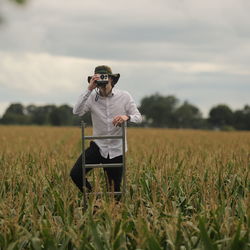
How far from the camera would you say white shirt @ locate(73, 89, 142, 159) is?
6488mm

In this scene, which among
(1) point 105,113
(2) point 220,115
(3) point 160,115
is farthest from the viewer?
(2) point 220,115

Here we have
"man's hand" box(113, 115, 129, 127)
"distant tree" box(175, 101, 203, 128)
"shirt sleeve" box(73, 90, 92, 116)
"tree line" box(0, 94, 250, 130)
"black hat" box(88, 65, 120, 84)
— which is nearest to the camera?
"man's hand" box(113, 115, 129, 127)

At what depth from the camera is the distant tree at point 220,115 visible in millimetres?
116269

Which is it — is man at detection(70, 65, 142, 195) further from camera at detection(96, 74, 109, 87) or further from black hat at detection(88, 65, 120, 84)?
camera at detection(96, 74, 109, 87)

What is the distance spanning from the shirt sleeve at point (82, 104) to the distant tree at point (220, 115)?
110 meters

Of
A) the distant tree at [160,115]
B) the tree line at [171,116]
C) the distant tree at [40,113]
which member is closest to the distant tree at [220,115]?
the tree line at [171,116]

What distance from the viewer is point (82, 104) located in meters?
6.44

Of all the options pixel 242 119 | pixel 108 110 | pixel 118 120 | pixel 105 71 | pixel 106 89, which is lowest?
pixel 118 120

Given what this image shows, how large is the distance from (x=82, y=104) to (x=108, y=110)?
30 cm

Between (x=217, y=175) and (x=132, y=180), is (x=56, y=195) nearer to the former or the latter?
(x=132, y=180)

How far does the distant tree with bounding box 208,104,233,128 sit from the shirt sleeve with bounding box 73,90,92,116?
110m

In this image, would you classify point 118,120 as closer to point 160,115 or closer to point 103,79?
point 103,79

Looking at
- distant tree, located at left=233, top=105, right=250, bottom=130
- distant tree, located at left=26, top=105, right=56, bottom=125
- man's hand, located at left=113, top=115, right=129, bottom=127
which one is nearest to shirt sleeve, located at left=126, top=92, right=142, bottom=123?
man's hand, located at left=113, top=115, right=129, bottom=127

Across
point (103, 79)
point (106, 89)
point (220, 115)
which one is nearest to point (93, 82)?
point (103, 79)
